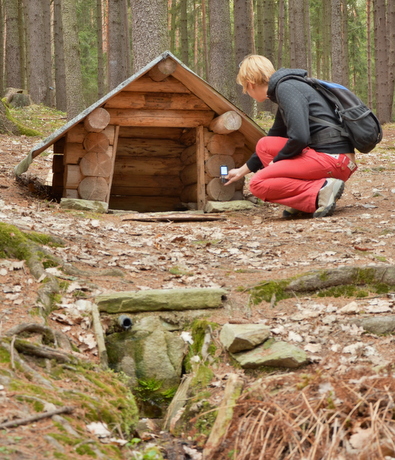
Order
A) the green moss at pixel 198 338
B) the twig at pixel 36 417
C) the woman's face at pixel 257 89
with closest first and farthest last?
the twig at pixel 36 417
the green moss at pixel 198 338
the woman's face at pixel 257 89

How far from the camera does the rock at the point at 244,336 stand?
9.91 ft

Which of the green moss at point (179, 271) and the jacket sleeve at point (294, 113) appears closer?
the green moss at point (179, 271)

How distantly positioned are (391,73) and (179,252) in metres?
13.3

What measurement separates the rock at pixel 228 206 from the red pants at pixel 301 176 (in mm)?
1130

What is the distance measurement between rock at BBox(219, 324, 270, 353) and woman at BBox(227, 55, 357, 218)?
2.94m

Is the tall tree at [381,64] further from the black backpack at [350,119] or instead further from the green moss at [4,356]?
the green moss at [4,356]

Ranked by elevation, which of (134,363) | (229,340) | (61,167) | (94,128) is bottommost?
(134,363)

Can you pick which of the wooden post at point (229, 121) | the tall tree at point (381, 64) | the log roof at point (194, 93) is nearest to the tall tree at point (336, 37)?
the tall tree at point (381, 64)

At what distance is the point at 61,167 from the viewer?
771cm

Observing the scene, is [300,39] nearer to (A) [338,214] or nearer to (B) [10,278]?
(A) [338,214]

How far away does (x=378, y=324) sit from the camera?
3.15 meters

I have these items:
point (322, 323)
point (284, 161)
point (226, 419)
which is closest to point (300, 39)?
point (284, 161)

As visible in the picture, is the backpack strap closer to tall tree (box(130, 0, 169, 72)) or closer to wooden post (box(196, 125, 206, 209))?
wooden post (box(196, 125, 206, 209))

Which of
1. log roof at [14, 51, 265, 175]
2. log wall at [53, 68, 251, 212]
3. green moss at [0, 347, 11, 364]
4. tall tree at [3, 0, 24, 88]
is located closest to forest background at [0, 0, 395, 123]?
tall tree at [3, 0, 24, 88]
